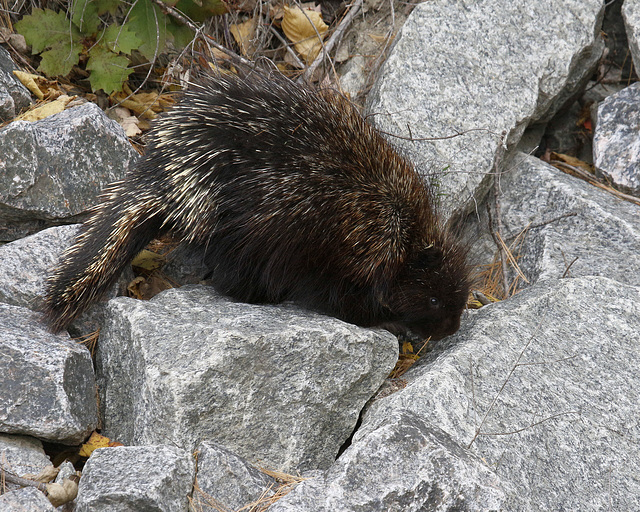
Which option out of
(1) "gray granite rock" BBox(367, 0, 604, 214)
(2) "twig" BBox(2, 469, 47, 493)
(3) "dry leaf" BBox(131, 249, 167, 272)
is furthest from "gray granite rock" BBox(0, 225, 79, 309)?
(1) "gray granite rock" BBox(367, 0, 604, 214)

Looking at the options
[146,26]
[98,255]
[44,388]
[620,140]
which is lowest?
[44,388]

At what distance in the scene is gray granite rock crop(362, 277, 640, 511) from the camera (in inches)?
109

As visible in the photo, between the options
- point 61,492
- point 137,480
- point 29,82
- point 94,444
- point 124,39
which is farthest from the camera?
point 29,82

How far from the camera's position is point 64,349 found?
3021 mm

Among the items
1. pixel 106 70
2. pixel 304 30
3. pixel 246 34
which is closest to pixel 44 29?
pixel 106 70

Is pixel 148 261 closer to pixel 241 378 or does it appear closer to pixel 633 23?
pixel 241 378

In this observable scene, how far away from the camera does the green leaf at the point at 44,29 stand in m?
4.60

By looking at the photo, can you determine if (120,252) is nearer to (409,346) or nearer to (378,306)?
(378,306)

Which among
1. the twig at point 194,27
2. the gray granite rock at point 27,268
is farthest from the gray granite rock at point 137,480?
the twig at point 194,27

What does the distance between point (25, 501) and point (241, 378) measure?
91cm

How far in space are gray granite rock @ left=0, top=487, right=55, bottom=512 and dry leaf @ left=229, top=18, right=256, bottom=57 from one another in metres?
3.52

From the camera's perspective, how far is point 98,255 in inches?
134

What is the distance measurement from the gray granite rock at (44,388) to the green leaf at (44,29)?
2325 millimetres

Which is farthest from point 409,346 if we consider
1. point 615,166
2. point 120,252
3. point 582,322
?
point 615,166
